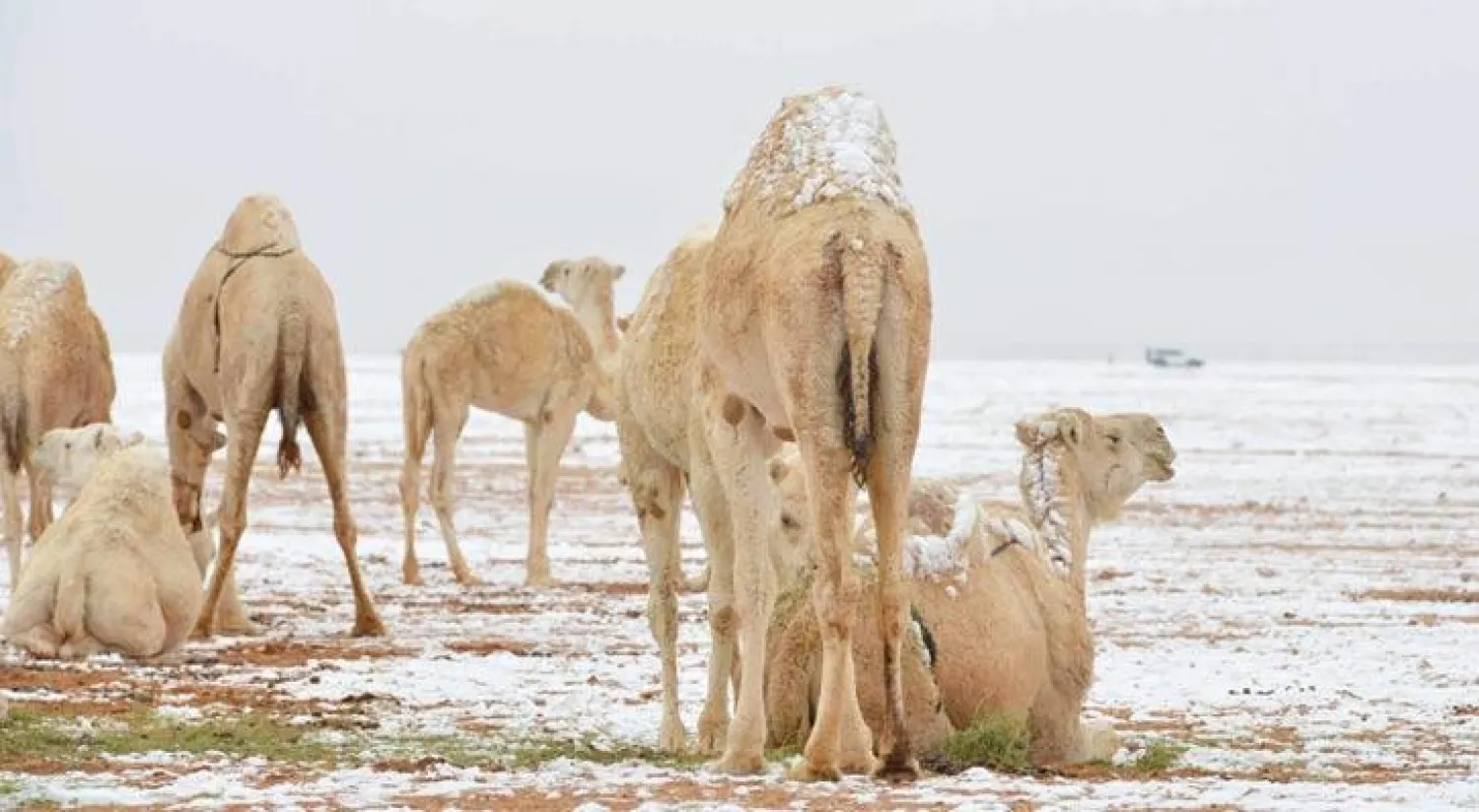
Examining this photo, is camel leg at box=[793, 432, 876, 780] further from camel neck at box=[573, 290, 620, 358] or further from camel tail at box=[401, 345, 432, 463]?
camel neck at box=[573, 290, 620, 358]

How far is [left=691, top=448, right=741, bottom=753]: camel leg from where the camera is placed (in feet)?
32.9

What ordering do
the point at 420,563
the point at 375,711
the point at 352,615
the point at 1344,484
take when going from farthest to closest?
the point at 1344,484
the point at 420,563
the point at 352,615
the point at 375,711

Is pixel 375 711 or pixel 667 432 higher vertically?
pixel 667 432

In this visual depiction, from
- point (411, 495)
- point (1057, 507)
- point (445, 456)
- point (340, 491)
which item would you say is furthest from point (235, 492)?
point (445, 456)

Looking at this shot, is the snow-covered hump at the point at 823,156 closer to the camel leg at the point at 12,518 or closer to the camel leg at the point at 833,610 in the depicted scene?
the camel leg at the point at 833,610

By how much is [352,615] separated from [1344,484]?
821 inches

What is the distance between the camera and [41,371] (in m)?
17.6

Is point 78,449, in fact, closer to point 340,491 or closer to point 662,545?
point 340,491

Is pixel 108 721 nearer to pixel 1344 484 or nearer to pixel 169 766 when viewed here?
pixel 169 766

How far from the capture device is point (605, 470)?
40.6 m

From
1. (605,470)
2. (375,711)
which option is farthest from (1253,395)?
(375,711)

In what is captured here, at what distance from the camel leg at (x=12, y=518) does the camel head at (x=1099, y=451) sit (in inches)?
306

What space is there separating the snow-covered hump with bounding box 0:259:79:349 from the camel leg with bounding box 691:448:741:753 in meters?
8.32

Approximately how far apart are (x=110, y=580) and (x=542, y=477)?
8.46 m
